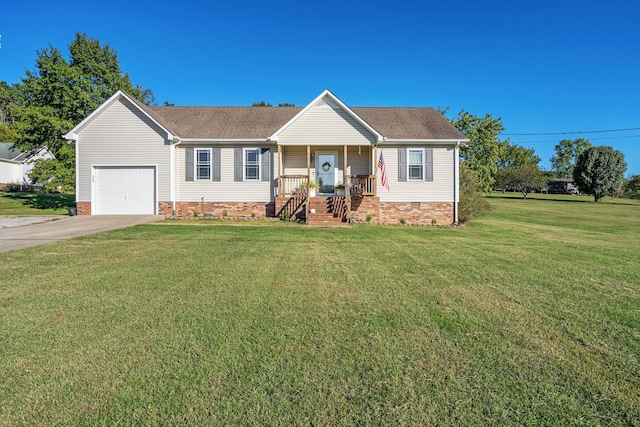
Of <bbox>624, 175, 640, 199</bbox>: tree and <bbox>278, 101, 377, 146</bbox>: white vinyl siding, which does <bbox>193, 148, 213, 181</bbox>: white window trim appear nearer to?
<bbox>278, 101, 377, 146</bbox>: white vinyl siding

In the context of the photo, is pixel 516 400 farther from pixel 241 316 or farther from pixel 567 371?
pixel 241 316

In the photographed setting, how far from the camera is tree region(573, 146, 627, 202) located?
41906 millimetres

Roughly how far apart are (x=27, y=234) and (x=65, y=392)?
9.60 meters

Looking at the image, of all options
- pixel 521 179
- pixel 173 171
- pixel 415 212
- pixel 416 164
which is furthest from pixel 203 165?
pixel 521 179

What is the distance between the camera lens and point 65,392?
244cm

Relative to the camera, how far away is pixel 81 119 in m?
19.8

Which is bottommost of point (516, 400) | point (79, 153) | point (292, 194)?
point (516, 400)

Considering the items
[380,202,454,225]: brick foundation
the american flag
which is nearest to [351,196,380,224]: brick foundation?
[380,202,454,225]: brick foundation

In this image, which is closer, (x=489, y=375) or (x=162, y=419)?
(x=162, y=419)

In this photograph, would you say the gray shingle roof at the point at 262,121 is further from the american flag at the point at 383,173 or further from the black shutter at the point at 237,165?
the american flag at the point at 383,173

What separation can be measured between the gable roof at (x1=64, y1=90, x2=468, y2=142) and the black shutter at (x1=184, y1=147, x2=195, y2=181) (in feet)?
2.20

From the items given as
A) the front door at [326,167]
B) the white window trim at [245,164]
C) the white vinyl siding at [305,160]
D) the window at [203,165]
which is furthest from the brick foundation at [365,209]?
the window at [203,165]

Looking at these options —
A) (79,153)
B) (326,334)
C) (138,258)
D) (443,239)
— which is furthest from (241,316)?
(79,153)

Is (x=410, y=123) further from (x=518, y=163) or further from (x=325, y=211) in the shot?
(x=518, y=163)
